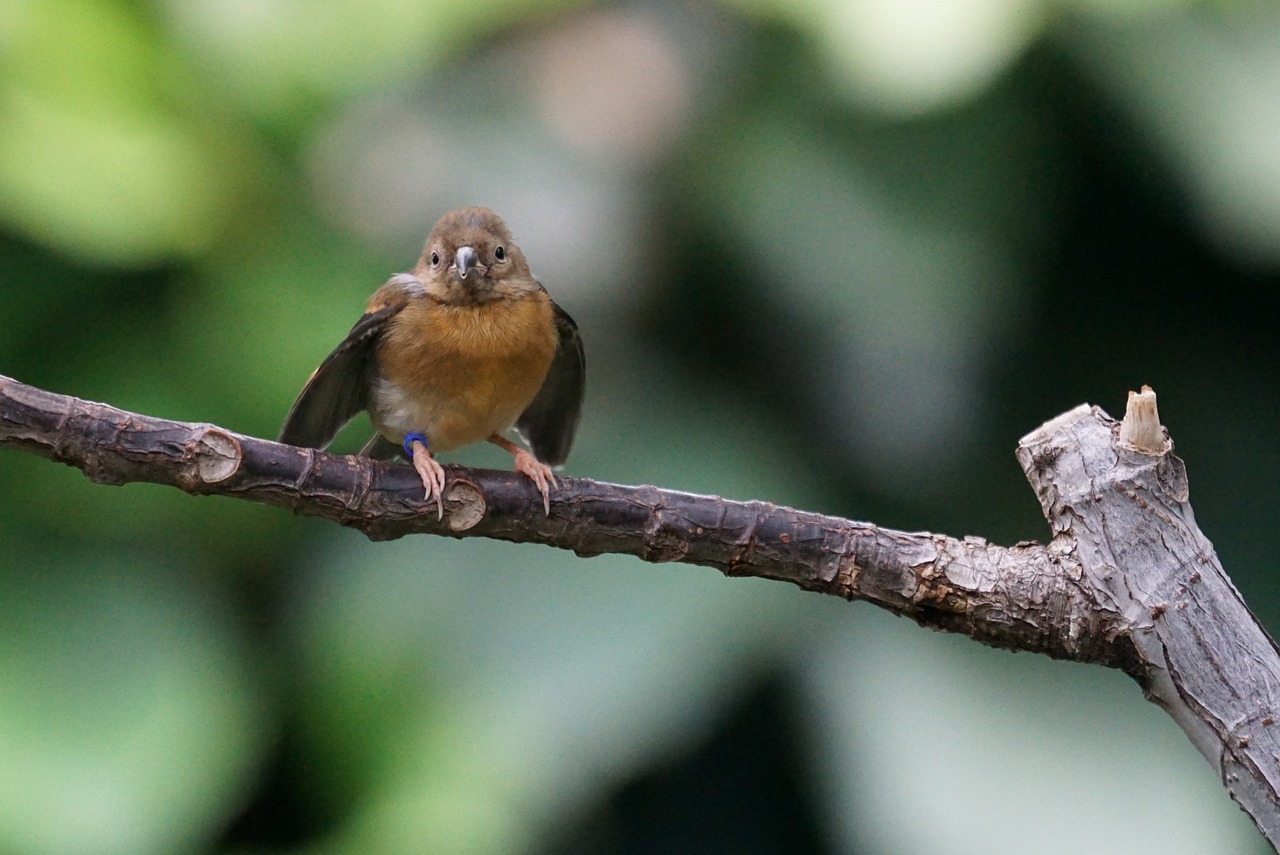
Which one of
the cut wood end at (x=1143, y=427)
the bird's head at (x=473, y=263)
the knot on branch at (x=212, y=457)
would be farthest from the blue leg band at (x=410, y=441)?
the cut wood end at (x=1143, y=427)

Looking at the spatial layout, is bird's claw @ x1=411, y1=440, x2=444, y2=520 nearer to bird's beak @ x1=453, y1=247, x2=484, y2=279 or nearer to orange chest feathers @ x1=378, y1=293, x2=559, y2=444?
orange chest feathers @ x1=378, y1=293, x2=559, y2=444

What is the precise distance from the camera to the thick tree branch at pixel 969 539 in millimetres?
2068

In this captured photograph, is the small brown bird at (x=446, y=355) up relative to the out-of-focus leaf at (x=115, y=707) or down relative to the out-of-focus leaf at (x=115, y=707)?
up

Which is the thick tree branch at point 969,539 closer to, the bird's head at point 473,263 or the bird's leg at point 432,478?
the bird's leg at point 432,478

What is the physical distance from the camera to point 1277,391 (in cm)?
493

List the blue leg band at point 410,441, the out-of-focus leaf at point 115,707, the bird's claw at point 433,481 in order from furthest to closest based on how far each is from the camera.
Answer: the out-of-focus leaf at point 115,707 < the blue leg band at point 410,441 < the bird's claw at point 433,481

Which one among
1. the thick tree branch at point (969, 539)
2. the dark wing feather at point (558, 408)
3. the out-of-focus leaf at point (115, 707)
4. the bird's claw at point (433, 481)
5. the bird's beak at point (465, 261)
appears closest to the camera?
the thick tree branch at point (969, 539)

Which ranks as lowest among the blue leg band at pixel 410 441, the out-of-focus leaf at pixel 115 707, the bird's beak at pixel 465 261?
the out-of-focus leaf at pixel 115 707

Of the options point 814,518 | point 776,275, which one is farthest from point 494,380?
point 776,275

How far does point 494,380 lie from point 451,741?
169cm

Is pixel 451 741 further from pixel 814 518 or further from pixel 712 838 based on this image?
pixel 814 518

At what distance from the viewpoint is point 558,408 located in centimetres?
369

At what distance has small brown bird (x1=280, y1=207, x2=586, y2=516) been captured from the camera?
324 centimetres

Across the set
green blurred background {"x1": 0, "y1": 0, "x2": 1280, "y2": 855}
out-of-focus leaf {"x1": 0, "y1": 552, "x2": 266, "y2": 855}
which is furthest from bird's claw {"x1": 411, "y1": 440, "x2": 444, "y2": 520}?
out-of-focus leaf {"x1": 0, "y1": 552, "x2": 266, "y2": 855}
